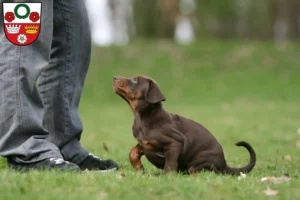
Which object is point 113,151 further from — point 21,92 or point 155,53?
point 155,53

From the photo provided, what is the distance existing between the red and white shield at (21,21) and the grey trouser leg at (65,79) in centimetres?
50

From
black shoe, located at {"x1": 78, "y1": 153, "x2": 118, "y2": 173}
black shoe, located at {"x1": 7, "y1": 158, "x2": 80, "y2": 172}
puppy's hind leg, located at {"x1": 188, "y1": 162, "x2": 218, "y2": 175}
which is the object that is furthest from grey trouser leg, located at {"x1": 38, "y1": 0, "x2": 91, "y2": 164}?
puppy's hind leg, located at {"x1": 188, "y1": 162, "x2": 218, "y2": 175}

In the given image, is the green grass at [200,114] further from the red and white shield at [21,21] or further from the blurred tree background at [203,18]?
the blurred tree background at [203,18]

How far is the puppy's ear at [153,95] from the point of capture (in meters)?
4.82

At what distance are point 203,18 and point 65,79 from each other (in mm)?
33408

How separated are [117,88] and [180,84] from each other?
14.1 metres

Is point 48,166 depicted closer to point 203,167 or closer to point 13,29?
point 13,29

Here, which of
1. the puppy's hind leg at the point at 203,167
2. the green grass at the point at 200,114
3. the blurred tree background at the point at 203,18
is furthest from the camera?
the blurred tree background at the point at 203,18

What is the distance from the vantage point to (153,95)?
15.9 feet

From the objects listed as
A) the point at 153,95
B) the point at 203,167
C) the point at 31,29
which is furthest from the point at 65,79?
the point at 203,167

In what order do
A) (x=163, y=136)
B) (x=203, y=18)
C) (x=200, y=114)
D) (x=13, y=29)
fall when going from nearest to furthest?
1. (x=13, y=29)
2. (x=163, y=136)
3. (x=200, y=114)
4. (x=203, y=18)

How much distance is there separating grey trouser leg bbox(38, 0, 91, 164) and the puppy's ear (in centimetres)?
73

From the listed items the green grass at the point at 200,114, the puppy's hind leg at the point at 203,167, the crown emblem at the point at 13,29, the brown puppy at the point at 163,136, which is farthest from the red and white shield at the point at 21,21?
the puppy's hind leg at the point at 203,167

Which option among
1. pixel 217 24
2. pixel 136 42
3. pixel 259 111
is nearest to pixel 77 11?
pixel 259 111
